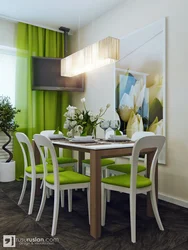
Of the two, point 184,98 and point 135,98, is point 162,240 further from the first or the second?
point 135,98

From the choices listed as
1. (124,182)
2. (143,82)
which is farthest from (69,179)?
(143,82)

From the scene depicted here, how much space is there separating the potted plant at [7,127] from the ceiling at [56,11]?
1.44 meters

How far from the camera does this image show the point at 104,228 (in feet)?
6.91

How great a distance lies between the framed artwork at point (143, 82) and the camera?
2.94 meters

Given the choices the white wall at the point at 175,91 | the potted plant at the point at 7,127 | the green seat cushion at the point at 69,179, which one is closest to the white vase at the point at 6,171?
the potted plant at the point at 7,127

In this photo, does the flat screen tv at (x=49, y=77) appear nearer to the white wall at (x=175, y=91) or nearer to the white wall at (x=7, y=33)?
the white wall at (x=7, y=33)

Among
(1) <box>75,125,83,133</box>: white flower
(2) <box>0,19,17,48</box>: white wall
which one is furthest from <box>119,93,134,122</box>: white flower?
A: (2) <box>0,19,17,48</box>: white wall

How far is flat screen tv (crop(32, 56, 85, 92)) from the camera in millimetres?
4078

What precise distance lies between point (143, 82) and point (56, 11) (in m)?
1.94

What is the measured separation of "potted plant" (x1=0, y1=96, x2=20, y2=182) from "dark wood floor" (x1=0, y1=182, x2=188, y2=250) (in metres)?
0.98

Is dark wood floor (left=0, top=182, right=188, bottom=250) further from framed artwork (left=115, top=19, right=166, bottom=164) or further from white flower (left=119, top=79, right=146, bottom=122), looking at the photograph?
white flower (left=119, top=79, right=146, bottom=122)

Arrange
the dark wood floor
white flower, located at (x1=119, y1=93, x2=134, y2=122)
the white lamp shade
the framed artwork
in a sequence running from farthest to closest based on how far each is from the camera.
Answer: white flower, located at (x1=119, y1=93, x2=134, y2=122)
the framed artwork
the white lamp shade
the dark wood floor

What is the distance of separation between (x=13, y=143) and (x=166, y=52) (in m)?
2.98

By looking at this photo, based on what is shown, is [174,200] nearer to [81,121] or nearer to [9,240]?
[81,121]
